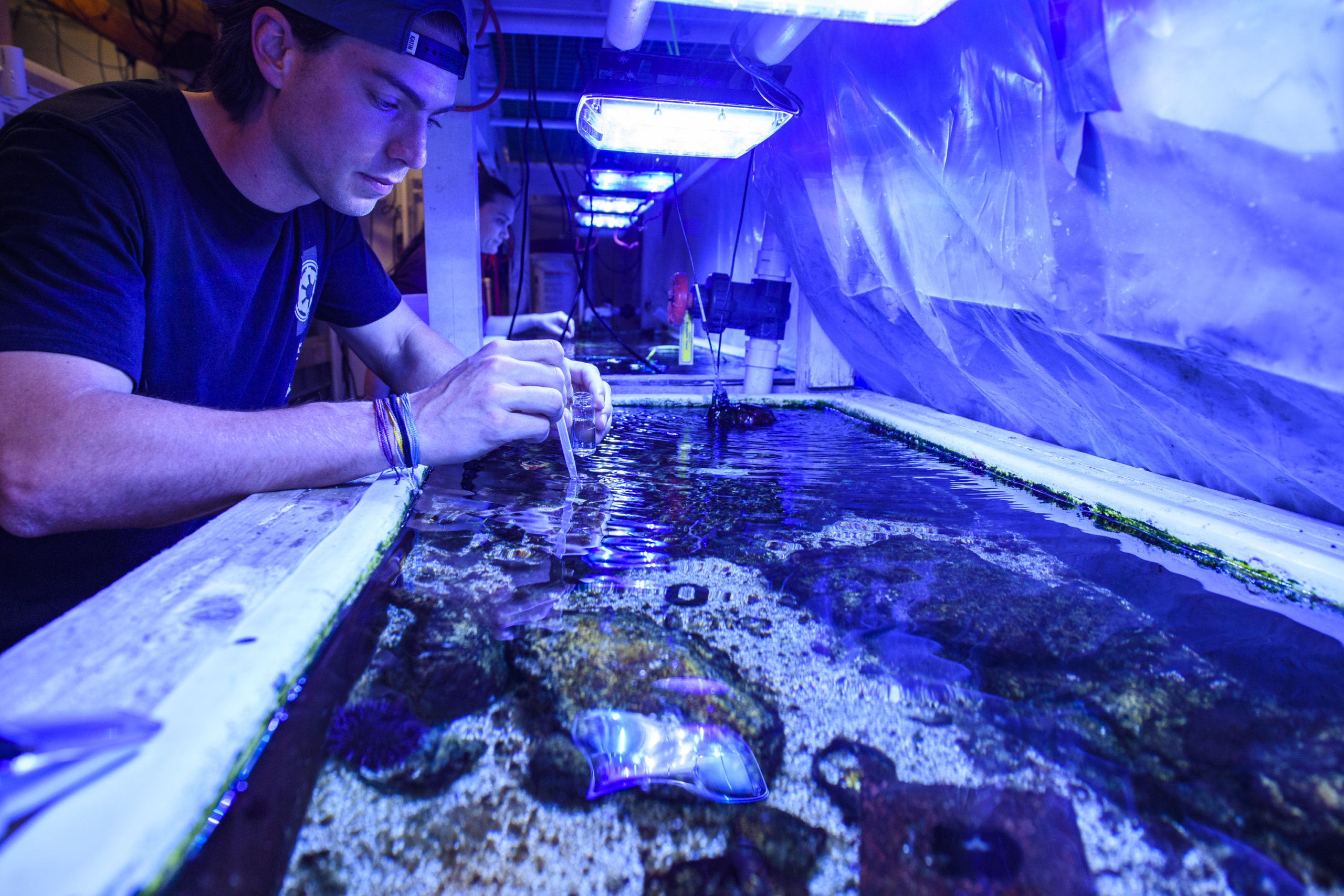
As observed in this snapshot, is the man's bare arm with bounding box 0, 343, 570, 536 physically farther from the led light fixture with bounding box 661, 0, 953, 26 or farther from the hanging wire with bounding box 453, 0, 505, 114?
the hanging wire with bounding box 453, 0, 505, 114

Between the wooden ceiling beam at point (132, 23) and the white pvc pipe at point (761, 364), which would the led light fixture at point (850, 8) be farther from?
the wooden ceiling beam at point (132, 23)

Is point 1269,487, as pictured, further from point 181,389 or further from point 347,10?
point 181,389

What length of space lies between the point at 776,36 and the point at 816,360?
38.1 inches

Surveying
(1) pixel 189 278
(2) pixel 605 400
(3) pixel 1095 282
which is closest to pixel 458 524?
(2) pixel 605 400

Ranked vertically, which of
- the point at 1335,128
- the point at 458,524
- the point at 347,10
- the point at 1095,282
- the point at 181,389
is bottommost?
the point at 458,524

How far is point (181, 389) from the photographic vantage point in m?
1.03

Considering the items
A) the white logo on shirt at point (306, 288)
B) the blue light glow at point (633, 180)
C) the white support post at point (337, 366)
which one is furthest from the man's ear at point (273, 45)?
the white support post at point (337, 366)

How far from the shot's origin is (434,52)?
1.00m

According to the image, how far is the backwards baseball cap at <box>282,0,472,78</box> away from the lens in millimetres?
941

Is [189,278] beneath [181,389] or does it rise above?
above

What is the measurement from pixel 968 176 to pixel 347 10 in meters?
1.03

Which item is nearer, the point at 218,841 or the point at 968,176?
the point at 218,841

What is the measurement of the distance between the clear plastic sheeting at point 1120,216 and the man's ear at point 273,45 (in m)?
1.10

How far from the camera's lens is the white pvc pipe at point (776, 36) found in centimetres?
135
